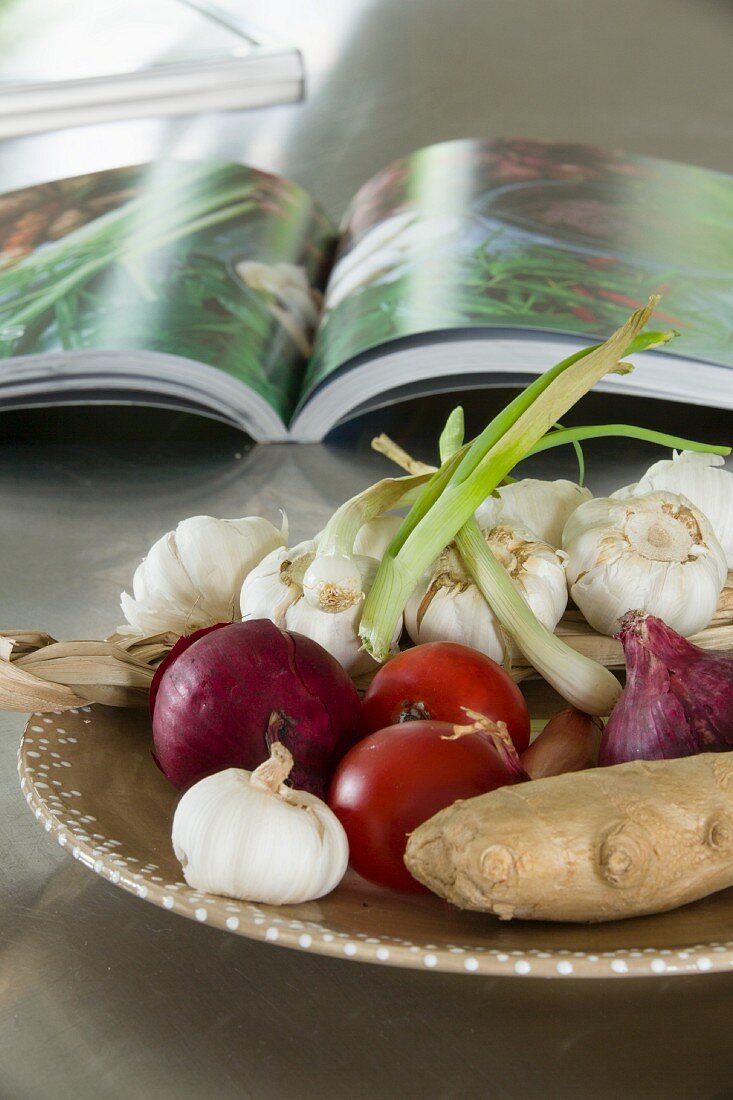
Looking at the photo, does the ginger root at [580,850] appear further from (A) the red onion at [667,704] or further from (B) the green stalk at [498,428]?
(B) the green stalk at [498,428]

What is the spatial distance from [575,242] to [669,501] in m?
0.57

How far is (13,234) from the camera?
1190mm

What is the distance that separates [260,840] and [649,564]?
24cm

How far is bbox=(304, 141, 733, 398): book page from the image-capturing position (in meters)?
0.93

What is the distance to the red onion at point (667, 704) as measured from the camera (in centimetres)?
44

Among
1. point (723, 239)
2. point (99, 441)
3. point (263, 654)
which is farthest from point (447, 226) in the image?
point (263, 654)

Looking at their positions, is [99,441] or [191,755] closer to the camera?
[191,755]

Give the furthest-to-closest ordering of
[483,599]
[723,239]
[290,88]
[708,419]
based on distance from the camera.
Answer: [290,88] → [723,239] → [708,419] → [483,599]

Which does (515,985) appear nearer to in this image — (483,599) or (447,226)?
(483,599)

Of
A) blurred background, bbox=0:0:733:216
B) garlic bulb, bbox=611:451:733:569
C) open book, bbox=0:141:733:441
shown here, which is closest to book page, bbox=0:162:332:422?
open book, bbox=0:141:733:441

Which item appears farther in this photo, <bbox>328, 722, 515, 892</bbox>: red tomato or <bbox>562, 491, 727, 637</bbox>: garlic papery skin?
<bbox>562, 491, 727, 637</bbox>: garlic papery skin

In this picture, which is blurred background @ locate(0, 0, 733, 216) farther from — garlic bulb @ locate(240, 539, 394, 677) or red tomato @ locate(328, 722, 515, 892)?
red tomato @ locate(328, 722, 515, 892)

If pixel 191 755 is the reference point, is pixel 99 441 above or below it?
below

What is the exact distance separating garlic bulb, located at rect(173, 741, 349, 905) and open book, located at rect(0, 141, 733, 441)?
554mm
